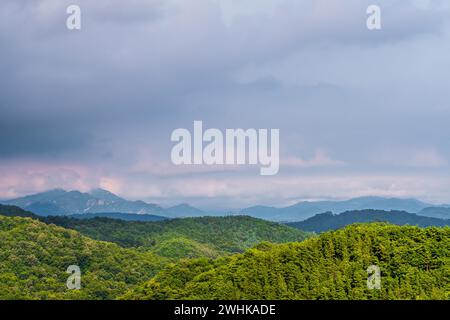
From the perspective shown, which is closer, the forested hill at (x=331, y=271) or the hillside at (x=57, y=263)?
the forested hill at (x=331, y=271)

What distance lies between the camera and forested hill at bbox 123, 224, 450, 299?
64188mm

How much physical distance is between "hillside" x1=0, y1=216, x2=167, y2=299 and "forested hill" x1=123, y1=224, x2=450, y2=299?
113 feet

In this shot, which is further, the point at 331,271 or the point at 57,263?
the point at 57,263

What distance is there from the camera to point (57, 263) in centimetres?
12606

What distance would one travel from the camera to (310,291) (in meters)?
64.7

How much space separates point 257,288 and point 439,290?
18557 millimetres

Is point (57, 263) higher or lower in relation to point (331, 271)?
lower

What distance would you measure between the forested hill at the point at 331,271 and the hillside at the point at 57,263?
3450cm

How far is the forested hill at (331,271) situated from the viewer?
64.2 metres

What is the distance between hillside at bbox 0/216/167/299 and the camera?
106 meters

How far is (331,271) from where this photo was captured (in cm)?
6750

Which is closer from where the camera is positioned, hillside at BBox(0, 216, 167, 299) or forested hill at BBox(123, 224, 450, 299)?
forested hill at BBox(123, 224, 450, 299)

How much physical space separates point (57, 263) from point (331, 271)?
246 ft
